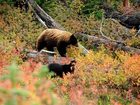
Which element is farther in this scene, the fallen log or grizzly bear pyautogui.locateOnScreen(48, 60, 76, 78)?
the fallen log

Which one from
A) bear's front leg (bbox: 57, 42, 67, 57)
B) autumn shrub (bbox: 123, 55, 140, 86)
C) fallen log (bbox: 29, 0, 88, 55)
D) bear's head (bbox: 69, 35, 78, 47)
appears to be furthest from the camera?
fallen log (bbox: 29, 0, 88, 55)

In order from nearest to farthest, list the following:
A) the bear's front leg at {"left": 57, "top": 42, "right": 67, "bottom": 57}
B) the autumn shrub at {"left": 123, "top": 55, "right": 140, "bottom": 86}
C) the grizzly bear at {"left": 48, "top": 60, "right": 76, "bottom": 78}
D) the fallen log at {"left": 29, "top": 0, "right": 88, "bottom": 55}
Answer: the autumn shrub at {"left": 123, "top": 55, "right": 140, "bottom": 86} < the grizzly bear at {"left": 48, "top": 60, "right": 76, "bottom": 78} < the bear's front leg at {"left": 57, "top": 42, "right": 67, "bottom": 57} < the fallen log at {"left": 29, "top": 0, "right": 88, "bottom": 55}

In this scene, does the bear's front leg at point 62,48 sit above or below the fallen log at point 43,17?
below

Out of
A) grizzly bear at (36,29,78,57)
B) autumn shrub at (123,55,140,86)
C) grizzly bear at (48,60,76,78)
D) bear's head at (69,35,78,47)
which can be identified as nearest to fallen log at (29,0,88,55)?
grizzly bear at (36,29,78,57)

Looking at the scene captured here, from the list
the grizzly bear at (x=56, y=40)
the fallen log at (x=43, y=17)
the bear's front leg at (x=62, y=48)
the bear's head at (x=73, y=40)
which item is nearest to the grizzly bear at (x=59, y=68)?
the bear's front leg at (x=62, y=48)

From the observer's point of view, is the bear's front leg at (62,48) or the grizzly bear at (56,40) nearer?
the bear's front leg at (62,48)

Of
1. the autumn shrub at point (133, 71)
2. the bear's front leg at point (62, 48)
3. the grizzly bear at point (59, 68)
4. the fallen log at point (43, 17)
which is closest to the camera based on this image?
the autumn shrub at point (133, 71)

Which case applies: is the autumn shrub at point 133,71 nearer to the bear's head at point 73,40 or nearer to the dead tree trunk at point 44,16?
the bear's head at point 73,40

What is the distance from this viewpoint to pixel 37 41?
54.2ft

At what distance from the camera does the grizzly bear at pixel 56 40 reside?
16094 mm

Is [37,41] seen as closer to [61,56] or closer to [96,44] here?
[61,56]

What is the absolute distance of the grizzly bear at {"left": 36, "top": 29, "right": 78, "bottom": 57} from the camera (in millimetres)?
16094

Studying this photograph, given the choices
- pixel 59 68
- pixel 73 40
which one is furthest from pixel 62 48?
pixel 59 68

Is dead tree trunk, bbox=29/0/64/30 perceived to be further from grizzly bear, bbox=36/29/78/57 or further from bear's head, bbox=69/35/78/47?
bear's head, bbox=69/35/78/47
